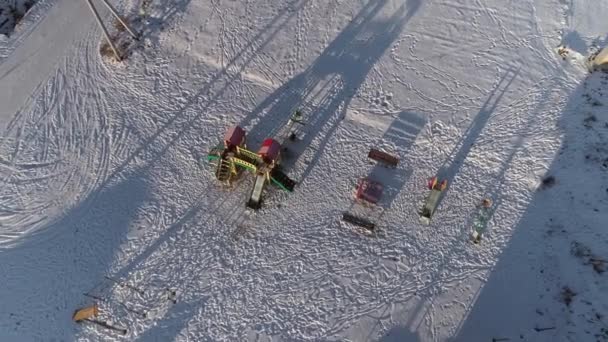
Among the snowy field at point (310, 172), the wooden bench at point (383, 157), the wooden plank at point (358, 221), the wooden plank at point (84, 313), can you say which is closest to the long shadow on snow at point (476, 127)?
the snowy field at point (310, 172)

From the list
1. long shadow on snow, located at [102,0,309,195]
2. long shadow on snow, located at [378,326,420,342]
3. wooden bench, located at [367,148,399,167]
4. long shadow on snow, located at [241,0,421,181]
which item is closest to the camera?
long shadow on snow, located at [378,326,420,342]

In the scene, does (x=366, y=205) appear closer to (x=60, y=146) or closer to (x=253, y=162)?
(x=253, y=162)

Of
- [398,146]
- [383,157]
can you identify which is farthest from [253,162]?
[398,146]

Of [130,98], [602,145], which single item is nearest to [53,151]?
[130,98]

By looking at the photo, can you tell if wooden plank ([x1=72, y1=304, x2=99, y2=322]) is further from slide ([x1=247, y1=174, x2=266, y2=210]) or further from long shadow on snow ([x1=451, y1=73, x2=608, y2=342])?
long shadow on snow ([x1=451, y1=73, x2=608, y2=342])

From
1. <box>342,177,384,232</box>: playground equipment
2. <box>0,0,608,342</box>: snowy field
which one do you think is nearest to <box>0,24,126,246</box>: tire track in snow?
<box>0,0,608,342</box>: snowy field

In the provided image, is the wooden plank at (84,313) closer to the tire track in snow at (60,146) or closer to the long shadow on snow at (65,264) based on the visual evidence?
the long shadow on snow at (65,264)
